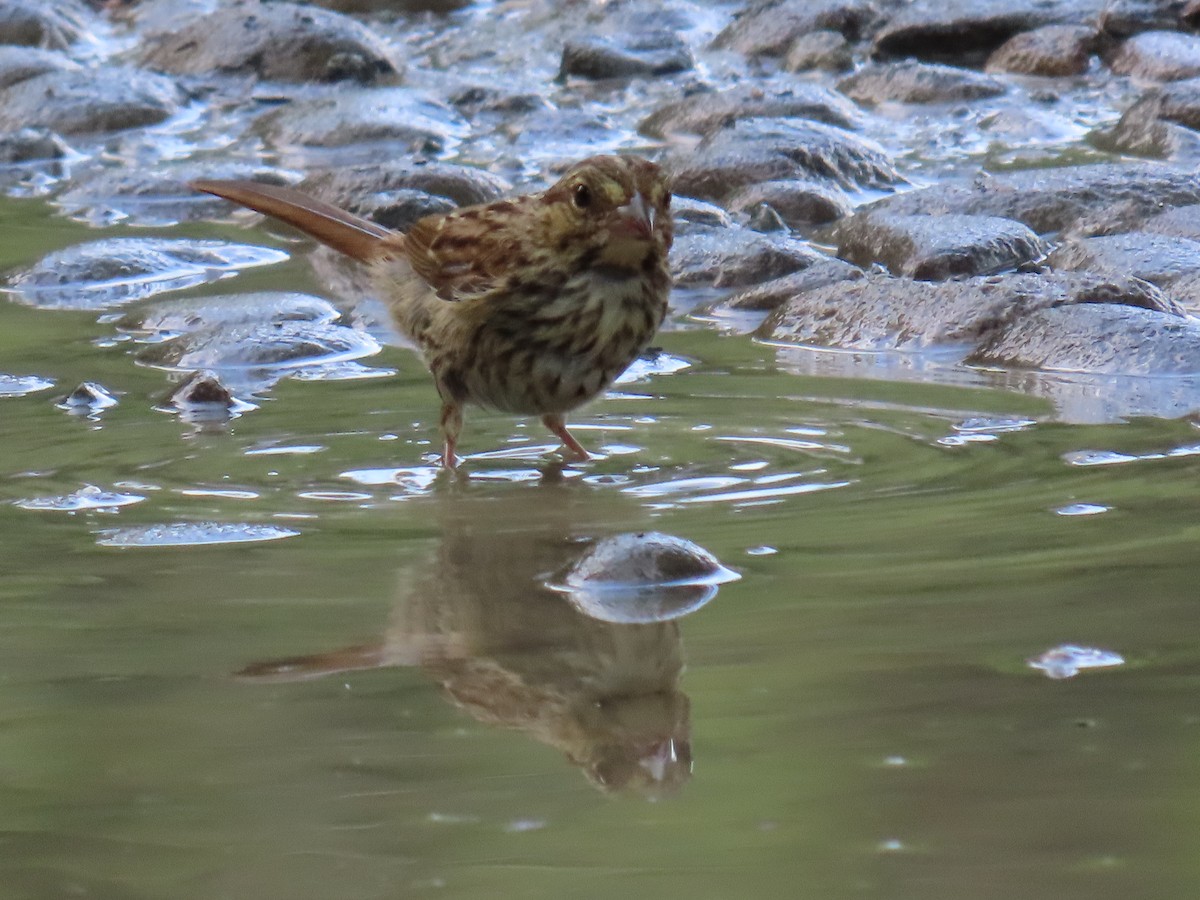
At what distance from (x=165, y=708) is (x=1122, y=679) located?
1288 mm

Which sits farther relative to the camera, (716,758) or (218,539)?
(218,539)

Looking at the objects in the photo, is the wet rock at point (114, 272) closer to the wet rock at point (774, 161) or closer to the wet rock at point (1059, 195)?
the wet rock at point (774, 161)

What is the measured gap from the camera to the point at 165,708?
2.77 m

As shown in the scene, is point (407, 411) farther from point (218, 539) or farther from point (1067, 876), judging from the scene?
point (1067, 876)

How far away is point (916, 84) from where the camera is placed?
9992 millimetres

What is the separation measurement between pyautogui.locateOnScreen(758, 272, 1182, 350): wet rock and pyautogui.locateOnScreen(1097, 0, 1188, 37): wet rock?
16.1ft

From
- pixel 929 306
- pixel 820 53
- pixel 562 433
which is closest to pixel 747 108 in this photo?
pixel 820 53

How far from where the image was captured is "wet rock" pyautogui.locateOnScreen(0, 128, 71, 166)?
9516 mm

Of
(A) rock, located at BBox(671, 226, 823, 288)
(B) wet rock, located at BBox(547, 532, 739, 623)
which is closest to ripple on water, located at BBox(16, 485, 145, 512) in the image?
(B) wet rock, located at BBox(547, 532, 739, 623)

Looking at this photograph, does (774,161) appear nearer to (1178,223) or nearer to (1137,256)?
(1178,223)

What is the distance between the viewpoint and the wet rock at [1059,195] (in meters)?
7.17

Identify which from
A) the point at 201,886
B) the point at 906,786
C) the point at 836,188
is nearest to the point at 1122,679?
the point at 906,786

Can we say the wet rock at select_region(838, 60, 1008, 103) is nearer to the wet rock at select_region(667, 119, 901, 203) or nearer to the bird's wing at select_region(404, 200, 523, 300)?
the wet rock at select_region(667, 119, 901, 203)

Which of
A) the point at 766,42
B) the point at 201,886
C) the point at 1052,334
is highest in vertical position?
the point at 766,42
